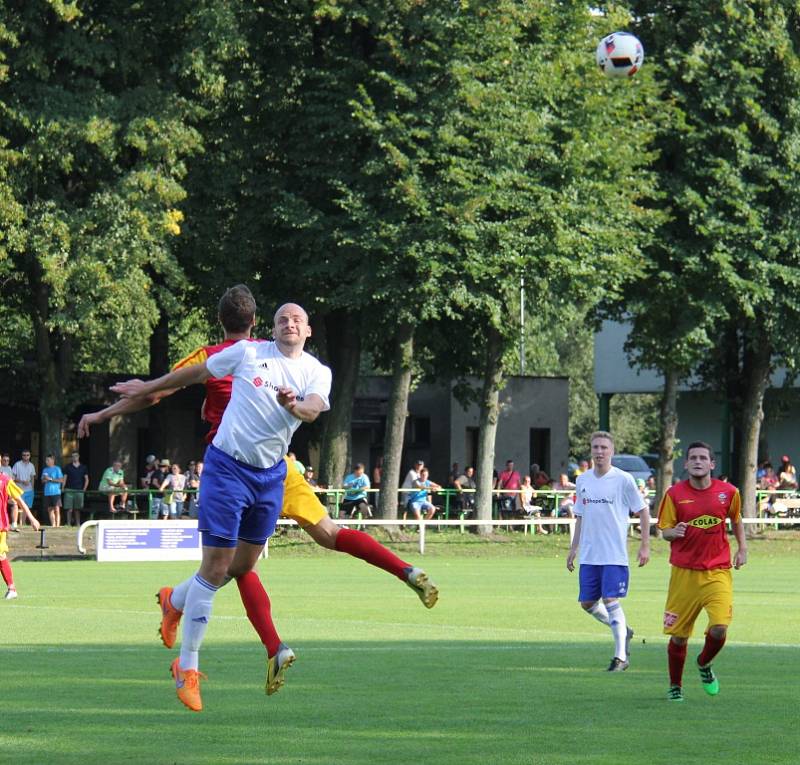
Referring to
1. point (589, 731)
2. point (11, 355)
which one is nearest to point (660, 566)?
point (11, 355)

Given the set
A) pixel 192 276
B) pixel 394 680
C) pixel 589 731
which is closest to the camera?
pixel 589 731

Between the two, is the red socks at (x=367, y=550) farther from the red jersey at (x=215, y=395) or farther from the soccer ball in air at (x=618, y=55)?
the soccer ball in air at (x=618, y=55)

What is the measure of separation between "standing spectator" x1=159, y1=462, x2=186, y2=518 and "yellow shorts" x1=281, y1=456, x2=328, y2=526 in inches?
1157

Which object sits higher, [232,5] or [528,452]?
[232,5]

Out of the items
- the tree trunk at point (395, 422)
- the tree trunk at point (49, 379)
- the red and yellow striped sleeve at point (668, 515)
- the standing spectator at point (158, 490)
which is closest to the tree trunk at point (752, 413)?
the tree trunk at point (395, 422)

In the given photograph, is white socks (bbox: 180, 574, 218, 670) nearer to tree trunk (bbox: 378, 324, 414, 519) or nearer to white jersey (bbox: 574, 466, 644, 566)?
white jersey (bbox: 574, 466, 644, 566)

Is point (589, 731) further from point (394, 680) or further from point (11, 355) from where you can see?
point (11, 355)

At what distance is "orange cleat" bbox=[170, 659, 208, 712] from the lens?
9727 mm

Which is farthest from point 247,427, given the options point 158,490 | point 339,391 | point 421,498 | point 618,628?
point 421,498

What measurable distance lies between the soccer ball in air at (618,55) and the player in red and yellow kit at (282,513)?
20.2m

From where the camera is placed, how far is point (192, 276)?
1597 inches

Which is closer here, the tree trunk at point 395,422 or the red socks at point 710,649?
the red socks at point 710,649

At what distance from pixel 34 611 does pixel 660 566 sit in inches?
676

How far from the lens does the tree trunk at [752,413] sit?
4391 cm
